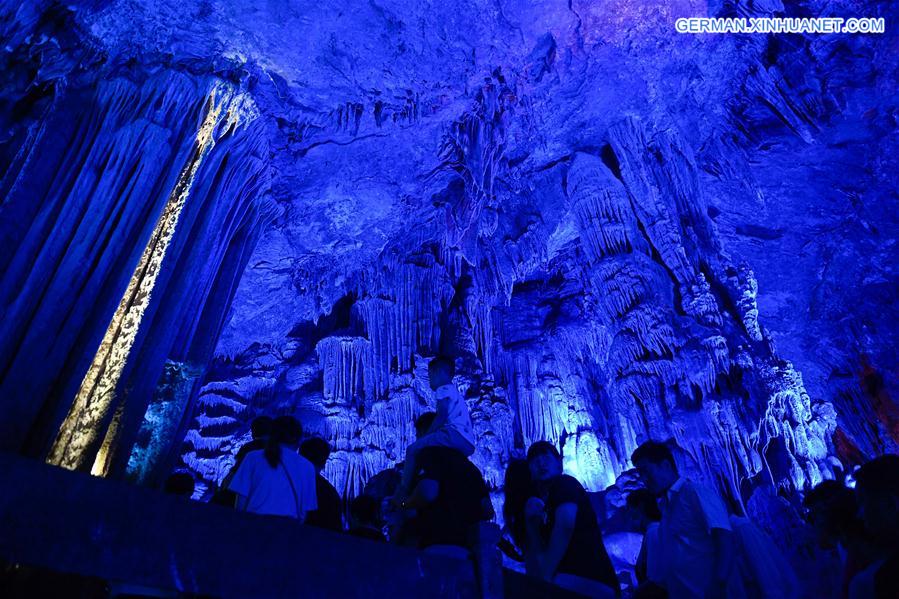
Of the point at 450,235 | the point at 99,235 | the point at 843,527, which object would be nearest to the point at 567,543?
the point at 843,527

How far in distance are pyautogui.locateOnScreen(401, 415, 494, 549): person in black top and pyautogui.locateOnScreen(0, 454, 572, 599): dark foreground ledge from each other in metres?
0.57

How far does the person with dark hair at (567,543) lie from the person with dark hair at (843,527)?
962 millimetres

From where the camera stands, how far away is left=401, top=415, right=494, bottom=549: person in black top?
8.54ft

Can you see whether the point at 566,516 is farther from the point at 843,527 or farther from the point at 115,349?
the point at 115,349

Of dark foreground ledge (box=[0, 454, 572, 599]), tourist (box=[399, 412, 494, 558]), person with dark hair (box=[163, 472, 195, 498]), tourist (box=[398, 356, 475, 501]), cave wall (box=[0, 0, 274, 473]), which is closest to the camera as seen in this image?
dark foreground ledge (box=[0, 454, 572, 599])

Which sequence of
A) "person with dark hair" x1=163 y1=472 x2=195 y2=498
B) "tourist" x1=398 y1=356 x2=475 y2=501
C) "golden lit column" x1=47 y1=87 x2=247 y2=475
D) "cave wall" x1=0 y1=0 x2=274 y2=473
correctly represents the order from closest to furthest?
"tourist" x1=398 y1=356 x2=475 y2=501, "person with dark hair" x1=163 y1=472 x2=195 y2=498, "cave wall" x1=0 y1=0 x2=274 y2=473, "golden lit column" x1=47 y1=87 x2=247 y2=475

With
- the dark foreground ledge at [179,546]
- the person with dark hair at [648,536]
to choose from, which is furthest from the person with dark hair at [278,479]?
the person with dark hair at [648,536]

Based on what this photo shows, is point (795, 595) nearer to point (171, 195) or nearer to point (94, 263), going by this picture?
point (94, 263)

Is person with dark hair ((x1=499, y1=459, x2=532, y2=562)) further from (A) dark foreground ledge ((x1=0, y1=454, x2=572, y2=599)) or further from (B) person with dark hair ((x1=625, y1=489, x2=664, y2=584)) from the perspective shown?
(A) dark foreground ledge ((x1=0, y1=454, x2=572, y2=599))

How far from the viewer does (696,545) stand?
2.58m

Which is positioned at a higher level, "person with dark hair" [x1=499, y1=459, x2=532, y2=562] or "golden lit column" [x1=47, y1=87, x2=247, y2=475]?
"golden lit column" [x1=47, y1=87, x2=247, y2=475]

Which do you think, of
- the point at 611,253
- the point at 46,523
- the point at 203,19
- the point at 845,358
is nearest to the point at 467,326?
the point at 611,253

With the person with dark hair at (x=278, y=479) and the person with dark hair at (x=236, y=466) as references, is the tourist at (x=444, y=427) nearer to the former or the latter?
the person with dark hair at (x=278, y=479)

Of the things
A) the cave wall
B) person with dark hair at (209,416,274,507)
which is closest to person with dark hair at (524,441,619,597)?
person with dark hair at (209,416,274,507)
